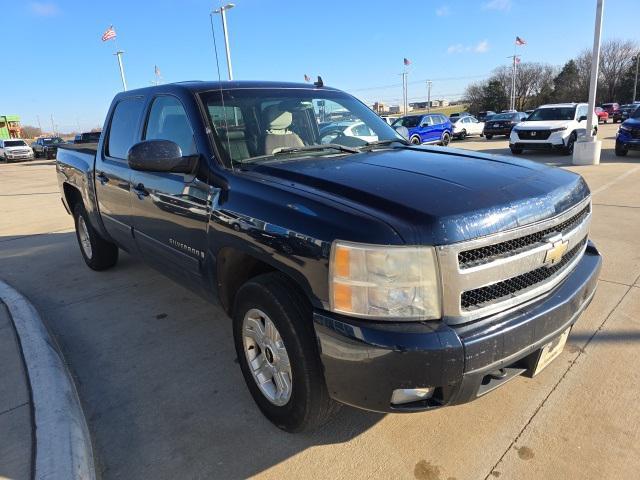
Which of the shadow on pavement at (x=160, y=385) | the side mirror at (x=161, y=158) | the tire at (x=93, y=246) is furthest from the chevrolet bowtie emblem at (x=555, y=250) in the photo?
the tire at (x=93, y=246)

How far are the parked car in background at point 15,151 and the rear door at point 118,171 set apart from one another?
3461cm

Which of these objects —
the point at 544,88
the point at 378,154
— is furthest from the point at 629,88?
the point at 378,154

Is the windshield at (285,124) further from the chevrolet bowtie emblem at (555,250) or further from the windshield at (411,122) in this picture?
the windshield at (411,122)

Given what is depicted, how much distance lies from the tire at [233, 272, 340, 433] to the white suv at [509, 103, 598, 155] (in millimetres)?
15087

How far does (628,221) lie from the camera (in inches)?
258

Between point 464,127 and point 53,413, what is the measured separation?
28132 mm

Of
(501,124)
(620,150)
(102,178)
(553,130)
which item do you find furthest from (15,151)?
(620,150)

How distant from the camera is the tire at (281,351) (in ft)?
7.17

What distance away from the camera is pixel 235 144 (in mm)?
2926

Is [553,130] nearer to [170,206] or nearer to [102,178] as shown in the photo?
[102,178]

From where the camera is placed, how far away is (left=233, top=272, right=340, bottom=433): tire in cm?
219

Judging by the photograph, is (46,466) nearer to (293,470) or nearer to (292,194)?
(293,470)

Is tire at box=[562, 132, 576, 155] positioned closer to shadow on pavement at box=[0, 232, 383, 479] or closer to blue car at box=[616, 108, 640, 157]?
blue car at box=[616, 108, 640, 157]

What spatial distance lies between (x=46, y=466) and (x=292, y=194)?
5.61ft
